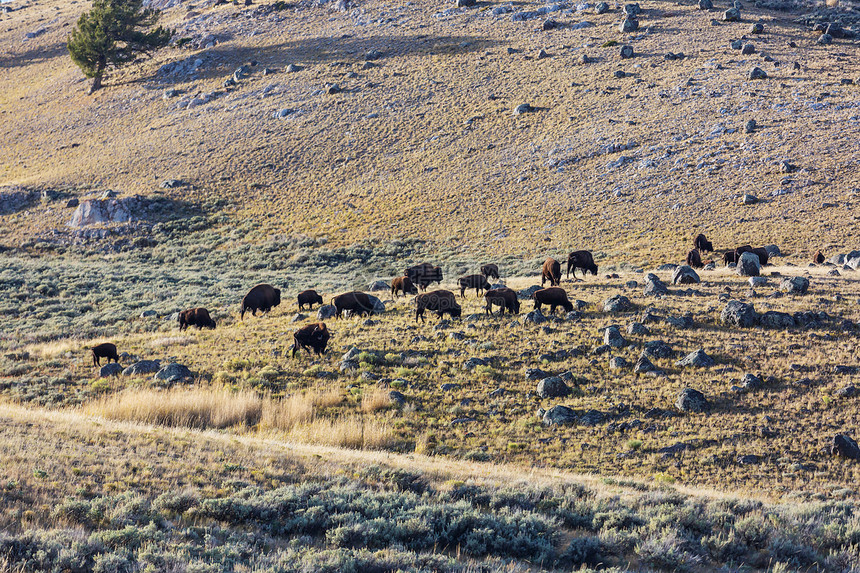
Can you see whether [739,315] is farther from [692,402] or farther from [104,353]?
[104,353]

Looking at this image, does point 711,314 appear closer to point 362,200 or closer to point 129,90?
point 362,200

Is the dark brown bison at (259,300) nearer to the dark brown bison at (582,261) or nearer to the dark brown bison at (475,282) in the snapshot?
the dark brown bison at (475,282)

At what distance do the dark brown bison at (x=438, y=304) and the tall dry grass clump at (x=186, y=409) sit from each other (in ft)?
25.7

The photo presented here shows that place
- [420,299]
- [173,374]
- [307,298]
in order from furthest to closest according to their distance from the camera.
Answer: [307,298], [420,299], [173,374]

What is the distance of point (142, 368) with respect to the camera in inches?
775

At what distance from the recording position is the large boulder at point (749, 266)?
25.4m

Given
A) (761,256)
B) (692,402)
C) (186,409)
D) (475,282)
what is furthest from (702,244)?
(186,409)

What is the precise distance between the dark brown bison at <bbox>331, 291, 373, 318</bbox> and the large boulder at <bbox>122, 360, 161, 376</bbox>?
7.42m

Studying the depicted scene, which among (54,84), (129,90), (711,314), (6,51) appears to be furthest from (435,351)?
(6,51)

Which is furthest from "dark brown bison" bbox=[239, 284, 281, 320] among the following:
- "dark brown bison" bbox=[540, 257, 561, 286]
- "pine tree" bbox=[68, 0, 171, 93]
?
"pine tree" bbox=[68, 0, 171, 93]

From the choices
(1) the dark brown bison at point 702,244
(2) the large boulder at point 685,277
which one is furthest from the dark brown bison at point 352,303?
(1) the dark brown bison at point 702,244

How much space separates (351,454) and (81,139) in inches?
2976

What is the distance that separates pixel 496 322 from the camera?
850 inches

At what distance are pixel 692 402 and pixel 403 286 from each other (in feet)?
52.7
